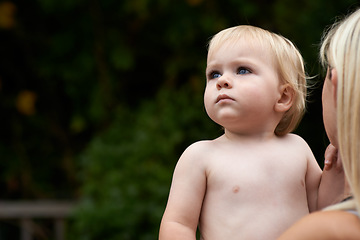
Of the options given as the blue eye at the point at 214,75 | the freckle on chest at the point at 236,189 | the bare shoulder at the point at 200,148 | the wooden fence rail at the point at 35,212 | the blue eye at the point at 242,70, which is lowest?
the wooden fence rail at the point at 35,212

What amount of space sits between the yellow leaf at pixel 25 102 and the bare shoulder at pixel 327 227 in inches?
158

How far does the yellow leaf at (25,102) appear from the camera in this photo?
16.8ft

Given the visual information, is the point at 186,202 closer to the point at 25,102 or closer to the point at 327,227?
the point at 327,227

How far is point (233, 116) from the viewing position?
64.6 inches

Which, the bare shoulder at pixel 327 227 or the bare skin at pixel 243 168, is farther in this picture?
the bare skin at pixel 243 168

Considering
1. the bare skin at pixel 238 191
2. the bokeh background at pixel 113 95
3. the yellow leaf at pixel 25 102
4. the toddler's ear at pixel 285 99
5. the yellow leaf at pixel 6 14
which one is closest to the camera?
the bare skin at pixel 238 191

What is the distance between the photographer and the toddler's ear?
1.70 m

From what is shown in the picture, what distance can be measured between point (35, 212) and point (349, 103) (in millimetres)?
3905

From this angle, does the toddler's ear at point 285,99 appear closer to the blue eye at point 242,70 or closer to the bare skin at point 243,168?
the bare skin at point 243,168

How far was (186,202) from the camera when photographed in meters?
1.63

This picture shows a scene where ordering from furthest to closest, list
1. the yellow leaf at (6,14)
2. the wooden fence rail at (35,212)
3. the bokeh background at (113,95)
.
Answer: the yellow leaf at (6,14) < the wooden fence rail at (35,212) < the bokeh background at (113,95)

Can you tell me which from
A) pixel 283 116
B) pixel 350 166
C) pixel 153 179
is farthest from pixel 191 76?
pixel 350 166

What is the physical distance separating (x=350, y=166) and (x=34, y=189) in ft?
14.1

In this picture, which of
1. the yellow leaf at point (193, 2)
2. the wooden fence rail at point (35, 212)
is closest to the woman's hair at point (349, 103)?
the yellow leaf at point (193, 2)
